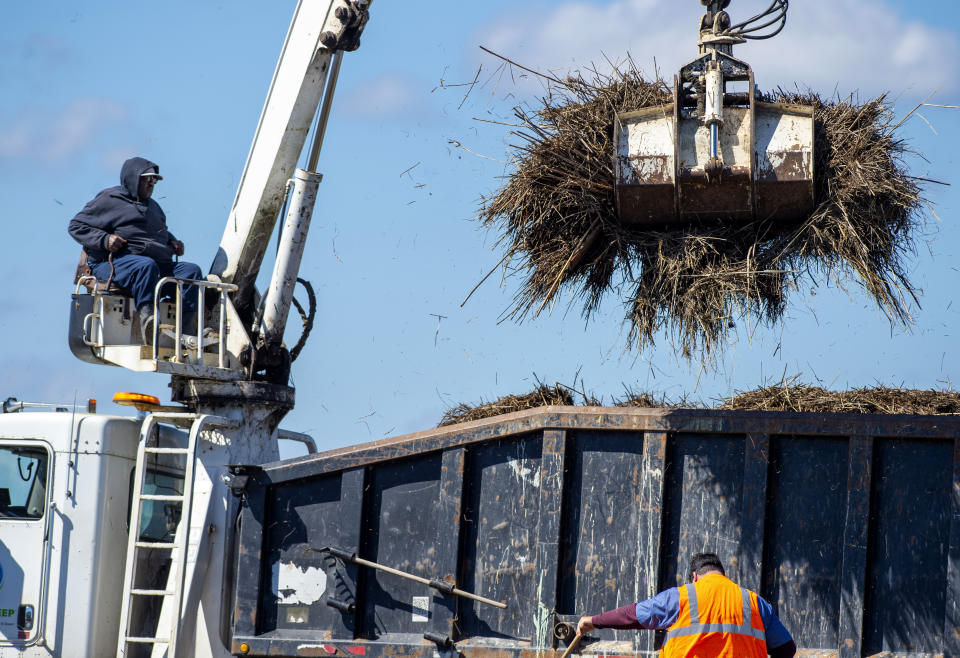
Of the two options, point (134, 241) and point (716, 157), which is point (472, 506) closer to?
point (716, 157)

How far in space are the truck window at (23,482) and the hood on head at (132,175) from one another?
163 centimetres

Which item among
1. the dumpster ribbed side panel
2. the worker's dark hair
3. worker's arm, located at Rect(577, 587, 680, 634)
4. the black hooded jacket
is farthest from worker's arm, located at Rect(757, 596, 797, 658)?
the black hooded jacket

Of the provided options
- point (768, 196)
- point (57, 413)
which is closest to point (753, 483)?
point (768, 196)

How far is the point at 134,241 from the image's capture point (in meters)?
6.43

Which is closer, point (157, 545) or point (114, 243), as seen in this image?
point (157, 545)

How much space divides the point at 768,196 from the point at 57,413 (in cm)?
386

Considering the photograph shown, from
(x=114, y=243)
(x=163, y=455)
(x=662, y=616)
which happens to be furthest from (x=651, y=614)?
(x=114, y=243)

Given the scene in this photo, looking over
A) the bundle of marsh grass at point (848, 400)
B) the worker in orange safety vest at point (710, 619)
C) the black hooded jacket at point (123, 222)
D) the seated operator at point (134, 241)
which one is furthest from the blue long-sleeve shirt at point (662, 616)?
the black hooded jacket at point (123, 222)

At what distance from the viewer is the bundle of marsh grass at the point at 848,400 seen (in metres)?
5.23

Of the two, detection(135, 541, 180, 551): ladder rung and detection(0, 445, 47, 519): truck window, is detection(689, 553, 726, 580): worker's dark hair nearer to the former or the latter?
detection(135, 541, 180, 551): ladder rung

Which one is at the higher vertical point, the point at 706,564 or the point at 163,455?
the point at 163,455

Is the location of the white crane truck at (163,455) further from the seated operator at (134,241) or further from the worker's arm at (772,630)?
the worker's arm at (772,630)

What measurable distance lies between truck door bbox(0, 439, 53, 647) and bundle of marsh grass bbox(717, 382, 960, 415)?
3.46 meters

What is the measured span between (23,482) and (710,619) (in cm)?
356
